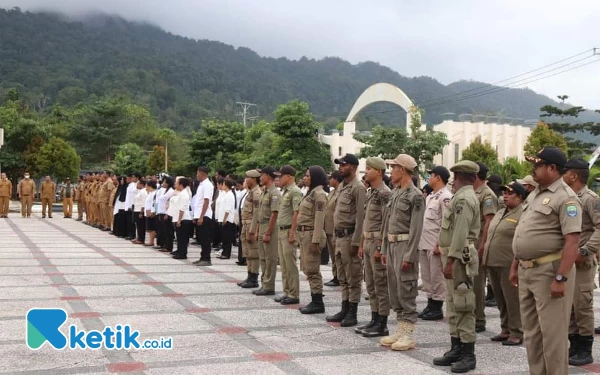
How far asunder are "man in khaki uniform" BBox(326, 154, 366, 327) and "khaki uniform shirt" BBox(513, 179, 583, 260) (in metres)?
2.33

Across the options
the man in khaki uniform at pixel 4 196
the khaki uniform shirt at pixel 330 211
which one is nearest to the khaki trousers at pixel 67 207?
the man in khaki uniform at pixel 4 196

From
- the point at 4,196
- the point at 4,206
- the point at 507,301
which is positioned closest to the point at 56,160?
the point at 4,206

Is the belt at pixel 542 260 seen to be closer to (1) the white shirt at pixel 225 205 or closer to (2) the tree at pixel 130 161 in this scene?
(1) the white shirt at pixel 225 205

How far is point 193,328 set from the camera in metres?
6.48

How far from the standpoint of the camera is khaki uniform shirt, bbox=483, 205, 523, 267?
648 cm

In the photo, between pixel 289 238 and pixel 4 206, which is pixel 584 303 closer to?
pixel 289 238

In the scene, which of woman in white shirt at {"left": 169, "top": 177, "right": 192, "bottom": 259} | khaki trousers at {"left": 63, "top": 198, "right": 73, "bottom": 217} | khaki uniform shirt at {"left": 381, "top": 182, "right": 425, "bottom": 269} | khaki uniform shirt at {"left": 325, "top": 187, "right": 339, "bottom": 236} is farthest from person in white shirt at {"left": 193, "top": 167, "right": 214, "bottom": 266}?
khaki trousers at {"left": 63, "top": 198, "right": 73, "bottom": 217}

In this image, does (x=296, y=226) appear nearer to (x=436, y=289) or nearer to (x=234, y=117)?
(x=436, y=289)

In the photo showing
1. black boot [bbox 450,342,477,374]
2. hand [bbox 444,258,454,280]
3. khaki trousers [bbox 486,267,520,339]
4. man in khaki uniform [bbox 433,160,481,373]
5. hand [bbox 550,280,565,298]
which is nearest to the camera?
hand [bbox 550,280,565,298]

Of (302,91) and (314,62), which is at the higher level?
(314,62)

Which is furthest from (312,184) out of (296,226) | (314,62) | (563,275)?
(314,62)

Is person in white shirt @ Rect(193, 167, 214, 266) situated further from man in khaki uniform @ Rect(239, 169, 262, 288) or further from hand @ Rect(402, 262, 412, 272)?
hand @ Rect(402, 262, 412, 272)

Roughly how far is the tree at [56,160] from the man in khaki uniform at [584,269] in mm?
35677

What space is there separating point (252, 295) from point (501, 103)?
350ft
